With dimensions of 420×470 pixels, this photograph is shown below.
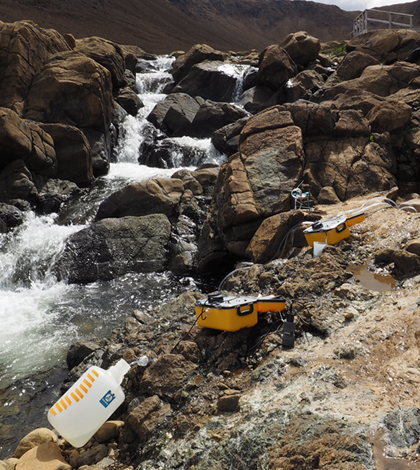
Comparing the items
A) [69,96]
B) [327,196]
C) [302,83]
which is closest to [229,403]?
[327,196]

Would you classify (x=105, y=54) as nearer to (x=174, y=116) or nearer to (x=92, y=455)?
(x=174, y=116)

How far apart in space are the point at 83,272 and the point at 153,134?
11.0 m

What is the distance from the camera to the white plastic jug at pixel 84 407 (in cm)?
313

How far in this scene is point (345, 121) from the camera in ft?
29.4

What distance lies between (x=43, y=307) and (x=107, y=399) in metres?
5.28

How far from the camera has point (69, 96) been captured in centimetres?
1598

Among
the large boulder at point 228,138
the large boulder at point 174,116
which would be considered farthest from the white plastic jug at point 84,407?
the large boulder at point 174,116

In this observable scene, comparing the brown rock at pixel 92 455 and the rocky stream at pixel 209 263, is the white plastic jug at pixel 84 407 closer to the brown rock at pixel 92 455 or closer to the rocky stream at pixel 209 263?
the brown rock at pixel 92 455

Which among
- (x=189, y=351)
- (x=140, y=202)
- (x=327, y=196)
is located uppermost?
(x=327, y=196)

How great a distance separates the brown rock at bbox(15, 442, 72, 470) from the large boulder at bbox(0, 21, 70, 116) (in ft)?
50.1

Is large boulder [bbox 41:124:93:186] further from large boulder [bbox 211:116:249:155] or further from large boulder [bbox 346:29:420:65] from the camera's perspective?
large boulder [bbox 346:29:420:65]

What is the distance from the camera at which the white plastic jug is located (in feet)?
10.3

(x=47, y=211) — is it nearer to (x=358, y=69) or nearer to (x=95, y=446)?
(x=95, y=446)

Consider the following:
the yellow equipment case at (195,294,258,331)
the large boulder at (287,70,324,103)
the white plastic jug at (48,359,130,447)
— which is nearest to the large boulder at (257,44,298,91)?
the large boulder at (287,70,324,103)
